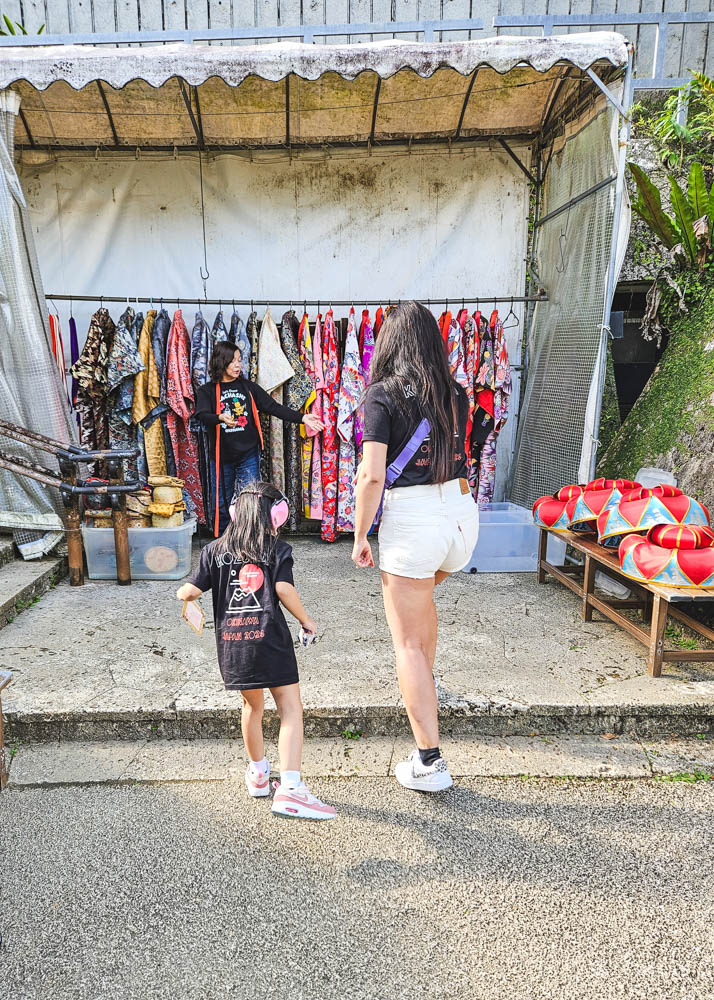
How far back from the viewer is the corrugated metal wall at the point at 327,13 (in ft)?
20.9

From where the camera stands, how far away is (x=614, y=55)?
410cm

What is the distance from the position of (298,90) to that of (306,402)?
8.01ft

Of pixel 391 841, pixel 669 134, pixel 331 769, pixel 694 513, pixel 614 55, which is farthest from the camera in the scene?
pixel 669 134

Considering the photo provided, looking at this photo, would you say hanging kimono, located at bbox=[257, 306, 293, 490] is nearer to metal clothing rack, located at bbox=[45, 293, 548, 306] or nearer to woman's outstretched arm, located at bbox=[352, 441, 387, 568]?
metal clothing rack, located at bbox=[45, 293, 548, 306]

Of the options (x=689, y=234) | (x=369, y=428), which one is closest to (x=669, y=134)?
(x=689, y=234)

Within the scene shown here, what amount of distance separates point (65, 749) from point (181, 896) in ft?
3.85

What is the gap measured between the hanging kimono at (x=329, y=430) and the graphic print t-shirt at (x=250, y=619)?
3312mm

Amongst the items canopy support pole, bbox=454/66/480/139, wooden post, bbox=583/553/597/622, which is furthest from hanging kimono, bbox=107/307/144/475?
wooden post, bbox=583/553/597/622

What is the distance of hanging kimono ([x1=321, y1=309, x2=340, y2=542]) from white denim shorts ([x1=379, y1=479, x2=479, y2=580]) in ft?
10.4

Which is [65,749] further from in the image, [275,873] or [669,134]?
[669,134]

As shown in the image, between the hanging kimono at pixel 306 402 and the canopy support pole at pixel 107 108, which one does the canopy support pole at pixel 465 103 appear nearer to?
the hanging kimono at pixel 306 402

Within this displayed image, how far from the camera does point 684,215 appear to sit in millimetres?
5062

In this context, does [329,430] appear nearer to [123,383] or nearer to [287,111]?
[123,383]

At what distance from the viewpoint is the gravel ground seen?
1854 mm
